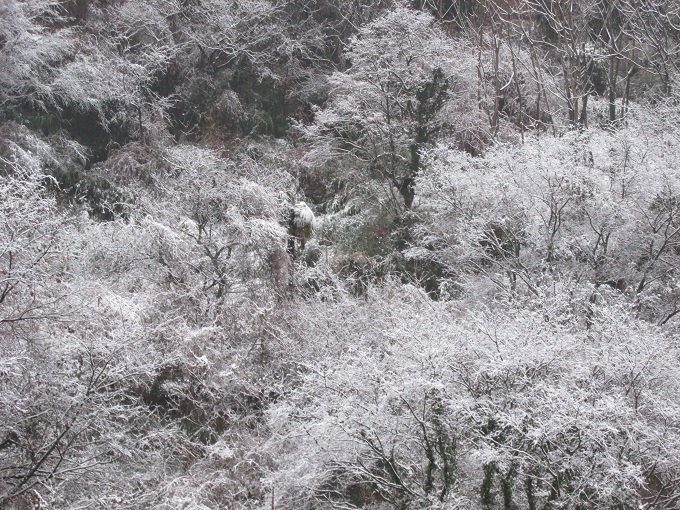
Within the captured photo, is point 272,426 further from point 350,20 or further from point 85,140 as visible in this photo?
point 350,20

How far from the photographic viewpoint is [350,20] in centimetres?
1836

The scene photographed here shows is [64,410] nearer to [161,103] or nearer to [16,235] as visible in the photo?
[16,235]

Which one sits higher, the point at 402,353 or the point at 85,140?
the point at 402,353

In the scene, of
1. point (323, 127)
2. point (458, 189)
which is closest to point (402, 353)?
point (458, 189)

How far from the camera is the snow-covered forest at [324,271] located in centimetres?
582

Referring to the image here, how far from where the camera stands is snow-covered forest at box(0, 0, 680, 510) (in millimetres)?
5824

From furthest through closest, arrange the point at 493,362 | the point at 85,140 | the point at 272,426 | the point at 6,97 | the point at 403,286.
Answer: the point at 85,140 → the point at 6,97 → the point at 403,286 → the point at 272,426 → the point at 493,362

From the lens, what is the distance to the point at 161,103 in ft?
54.2

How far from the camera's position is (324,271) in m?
11.1

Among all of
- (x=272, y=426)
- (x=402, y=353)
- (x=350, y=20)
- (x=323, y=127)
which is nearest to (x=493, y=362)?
(x=402, y=353)

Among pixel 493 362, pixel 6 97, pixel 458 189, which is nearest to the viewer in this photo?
pixel 493 362

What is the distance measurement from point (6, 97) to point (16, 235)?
9.78 metres

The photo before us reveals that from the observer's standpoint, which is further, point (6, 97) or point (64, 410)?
point (6, 97)

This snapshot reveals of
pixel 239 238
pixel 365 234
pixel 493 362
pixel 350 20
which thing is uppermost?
pixel 350 20
